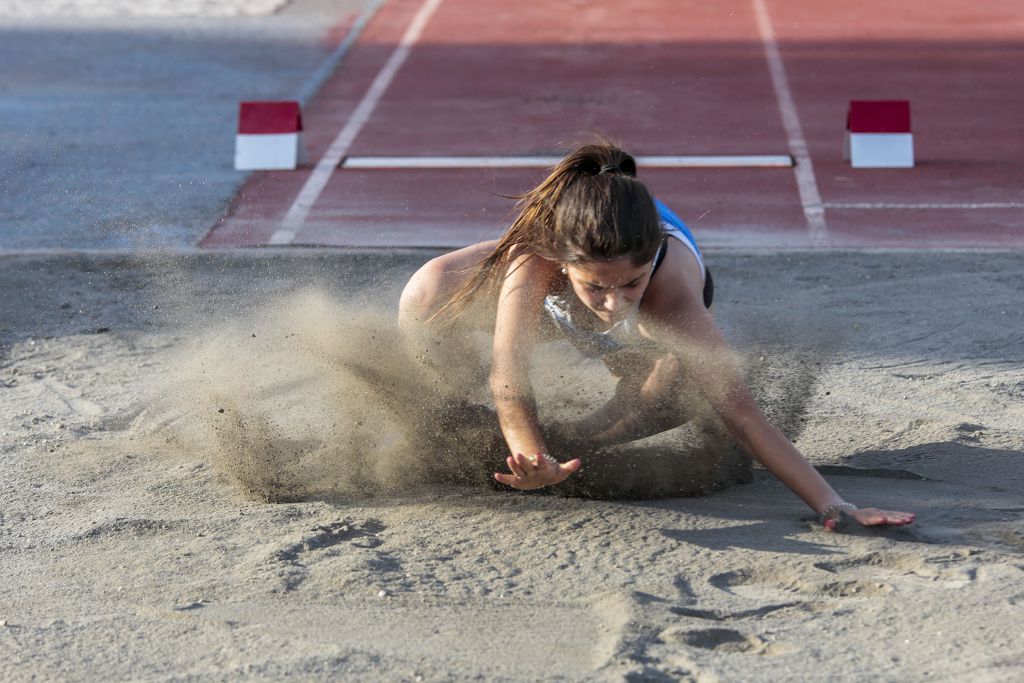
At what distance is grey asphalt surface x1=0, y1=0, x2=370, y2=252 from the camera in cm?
591

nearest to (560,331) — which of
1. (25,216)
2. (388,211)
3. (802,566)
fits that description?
(802,566)

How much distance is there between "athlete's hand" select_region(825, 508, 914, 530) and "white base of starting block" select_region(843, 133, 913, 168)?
4.27 metres

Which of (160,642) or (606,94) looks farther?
(606,94)

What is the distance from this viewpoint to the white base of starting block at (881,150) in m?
6.82

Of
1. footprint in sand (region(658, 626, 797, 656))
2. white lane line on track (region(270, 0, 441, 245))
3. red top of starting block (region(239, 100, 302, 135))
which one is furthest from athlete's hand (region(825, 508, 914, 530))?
red top of starting block (region(239, 100, 302, 135))

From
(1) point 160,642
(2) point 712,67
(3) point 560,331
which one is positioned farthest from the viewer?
(2) point 712,67

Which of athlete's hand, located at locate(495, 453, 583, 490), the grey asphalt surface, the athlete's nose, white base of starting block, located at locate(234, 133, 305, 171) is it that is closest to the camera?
athlete's hand, located at locate(495, 453, 583, 490)

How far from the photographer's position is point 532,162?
22.5ft

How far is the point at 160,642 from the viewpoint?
249 cm

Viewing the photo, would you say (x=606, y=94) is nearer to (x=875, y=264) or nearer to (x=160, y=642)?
(x=875, y=264)

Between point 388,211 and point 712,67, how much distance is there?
3.89m

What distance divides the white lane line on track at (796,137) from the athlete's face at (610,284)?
3.00 meters

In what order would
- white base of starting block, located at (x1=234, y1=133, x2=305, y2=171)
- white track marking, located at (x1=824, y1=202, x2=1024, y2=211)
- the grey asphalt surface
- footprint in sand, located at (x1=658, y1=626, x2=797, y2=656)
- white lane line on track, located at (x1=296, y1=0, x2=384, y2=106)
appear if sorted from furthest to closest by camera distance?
white lane line on track, located at (x1=296, y1=0, x2=384, y2=106) → white base of starting block, located at (x1=234, y1=133, x2=305, y2=171) → white track marking, located at (x1=824, y1=202, x2=1024, y2=211) → the grey asphalt surface → footprint in sand, located at (x1=658, y1=626, x2=797, y2=656)

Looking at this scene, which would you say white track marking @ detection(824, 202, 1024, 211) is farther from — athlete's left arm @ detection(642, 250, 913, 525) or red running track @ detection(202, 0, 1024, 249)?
athlete's left arm @ detection(642, 250, 913, 525)
